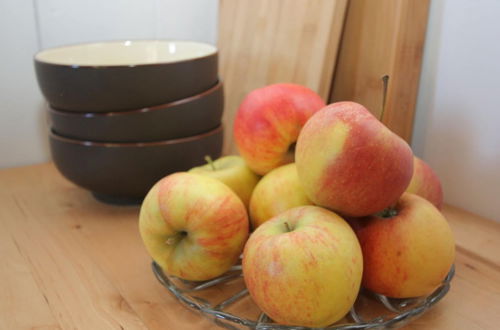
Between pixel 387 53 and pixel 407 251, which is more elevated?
pixel 387 53

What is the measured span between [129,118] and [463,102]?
424 mm

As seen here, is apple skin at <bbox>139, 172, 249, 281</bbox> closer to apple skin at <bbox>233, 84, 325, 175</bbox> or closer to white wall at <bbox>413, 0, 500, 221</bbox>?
apple skin at <bbox>233, 84, 325, 175</bbox>

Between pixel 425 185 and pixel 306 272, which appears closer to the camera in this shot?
pixel 306 272

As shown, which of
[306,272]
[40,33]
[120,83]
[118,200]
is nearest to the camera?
[306,272]

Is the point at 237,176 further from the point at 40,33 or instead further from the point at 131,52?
the point at 40,33

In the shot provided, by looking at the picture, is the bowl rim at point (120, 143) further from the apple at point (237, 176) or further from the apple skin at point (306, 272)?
the apple skin at point (306, 272)

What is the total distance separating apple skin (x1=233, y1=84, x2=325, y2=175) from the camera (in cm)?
54

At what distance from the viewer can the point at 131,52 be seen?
0.81 meters

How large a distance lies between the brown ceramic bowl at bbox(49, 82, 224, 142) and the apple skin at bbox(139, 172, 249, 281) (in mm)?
170

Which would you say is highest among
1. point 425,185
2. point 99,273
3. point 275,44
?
point 275,44

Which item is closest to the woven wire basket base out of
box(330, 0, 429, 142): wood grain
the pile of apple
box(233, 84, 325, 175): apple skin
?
the pile of apple

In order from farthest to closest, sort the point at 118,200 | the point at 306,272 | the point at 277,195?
the point at 118,200
the point at 277,195
the point at 306,272

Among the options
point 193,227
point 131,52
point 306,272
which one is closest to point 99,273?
point 193,227

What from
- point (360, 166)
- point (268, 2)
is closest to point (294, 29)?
point (268, 2)
